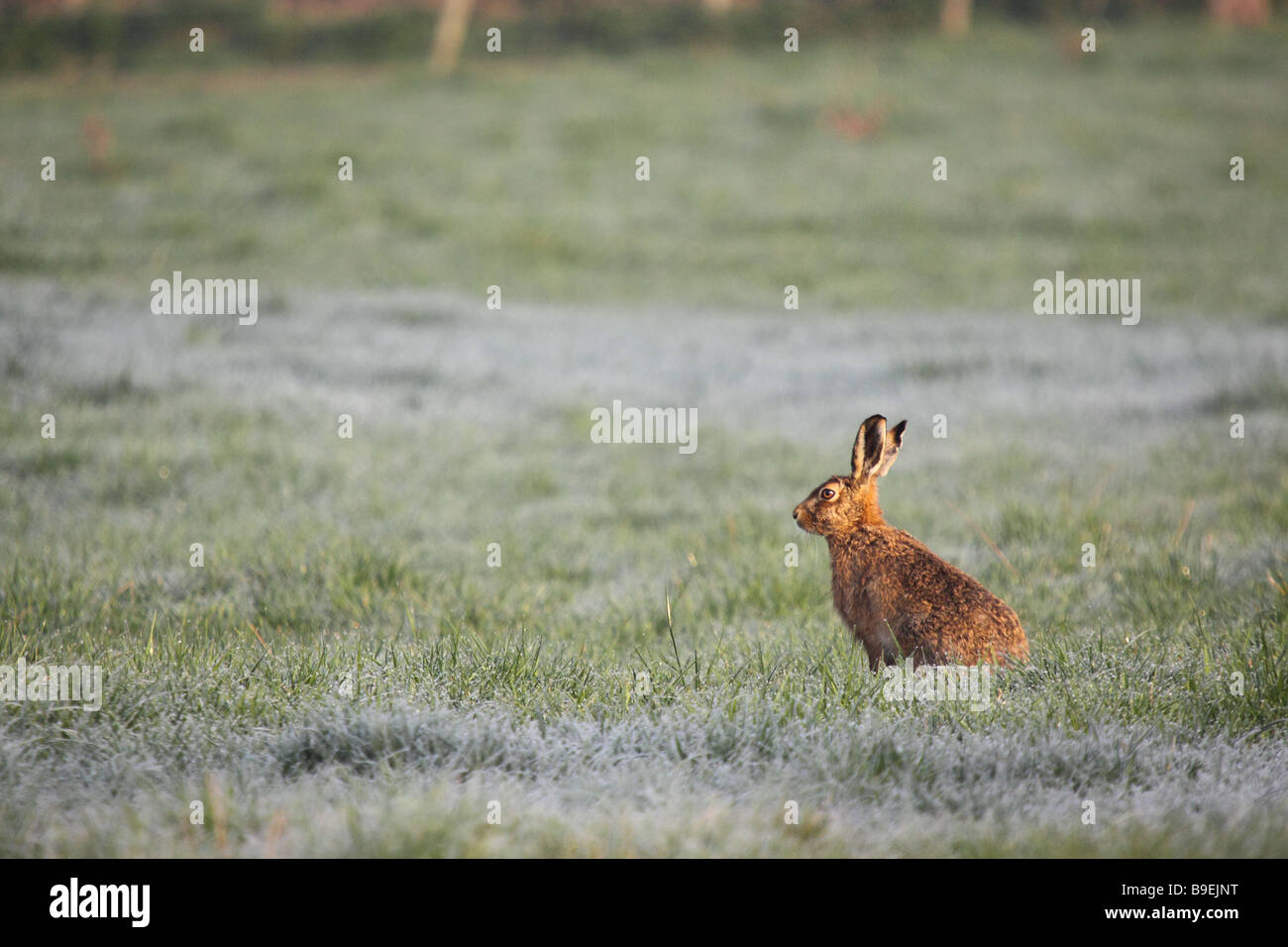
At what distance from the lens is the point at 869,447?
176 inches

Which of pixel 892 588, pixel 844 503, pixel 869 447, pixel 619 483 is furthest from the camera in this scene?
pixel 619 483

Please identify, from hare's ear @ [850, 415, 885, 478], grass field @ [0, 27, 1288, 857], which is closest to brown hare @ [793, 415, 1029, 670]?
hare's ear @ [850, 415, 885, 478]

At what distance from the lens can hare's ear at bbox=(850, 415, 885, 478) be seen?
4395 millimetres

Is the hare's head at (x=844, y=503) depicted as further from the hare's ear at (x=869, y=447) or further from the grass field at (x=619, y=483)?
the grass field at (x=619, y=483)

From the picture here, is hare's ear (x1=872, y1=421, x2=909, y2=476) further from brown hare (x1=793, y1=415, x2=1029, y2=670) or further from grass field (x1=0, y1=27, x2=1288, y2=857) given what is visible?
grass field (x1=0, y1=27, x2=1288, y2=857)

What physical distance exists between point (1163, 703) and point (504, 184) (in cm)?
1708

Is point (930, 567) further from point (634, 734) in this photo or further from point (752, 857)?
point (752, 857)

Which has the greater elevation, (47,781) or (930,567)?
(930,567)

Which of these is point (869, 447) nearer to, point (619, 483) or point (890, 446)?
point (890, 446)

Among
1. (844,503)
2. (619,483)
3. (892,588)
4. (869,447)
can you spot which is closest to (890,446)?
(869,447)

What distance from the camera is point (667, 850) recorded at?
10.0 feet

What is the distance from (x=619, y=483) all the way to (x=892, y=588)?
13.0ft

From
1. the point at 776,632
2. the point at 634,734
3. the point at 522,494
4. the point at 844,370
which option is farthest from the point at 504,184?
the point at 634,734

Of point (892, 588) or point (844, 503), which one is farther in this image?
point (844, 503)
